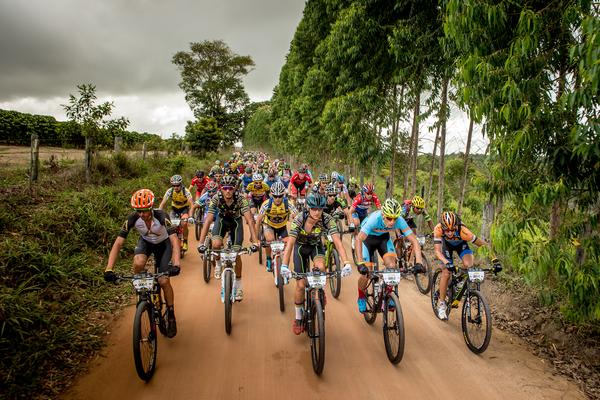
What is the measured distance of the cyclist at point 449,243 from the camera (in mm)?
5891

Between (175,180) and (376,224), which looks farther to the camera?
(175,180)

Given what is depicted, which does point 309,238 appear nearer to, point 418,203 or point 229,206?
point 229,206

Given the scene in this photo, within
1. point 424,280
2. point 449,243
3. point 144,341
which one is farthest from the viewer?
point 424,280

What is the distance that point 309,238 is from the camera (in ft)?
18.9

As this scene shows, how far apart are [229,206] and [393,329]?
4076 millimetres

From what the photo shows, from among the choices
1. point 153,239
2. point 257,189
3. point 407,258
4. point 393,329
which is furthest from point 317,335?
point 257,189

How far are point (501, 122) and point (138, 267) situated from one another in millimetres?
5989

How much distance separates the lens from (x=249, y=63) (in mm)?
52656

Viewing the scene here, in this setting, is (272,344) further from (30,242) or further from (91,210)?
(91,210)

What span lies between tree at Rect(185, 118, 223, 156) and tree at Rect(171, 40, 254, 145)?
10526mm

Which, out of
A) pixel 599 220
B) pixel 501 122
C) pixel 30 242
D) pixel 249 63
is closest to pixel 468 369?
pixel 599 220

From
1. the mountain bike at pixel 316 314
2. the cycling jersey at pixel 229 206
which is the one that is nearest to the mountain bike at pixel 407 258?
the mountain bike at pixel 316 314

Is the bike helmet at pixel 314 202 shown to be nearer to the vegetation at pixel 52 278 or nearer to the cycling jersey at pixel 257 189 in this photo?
the vegetation at pixel 52 278

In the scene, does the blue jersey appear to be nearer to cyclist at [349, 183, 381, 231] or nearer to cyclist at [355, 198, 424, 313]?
cyclist at [355, 198, 424, 313]
